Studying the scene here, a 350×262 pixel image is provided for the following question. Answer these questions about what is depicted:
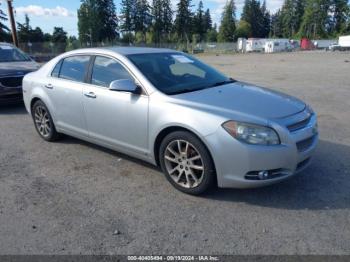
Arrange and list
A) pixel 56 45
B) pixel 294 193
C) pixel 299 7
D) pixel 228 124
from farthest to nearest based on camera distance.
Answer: pixel 299 7 → pixel 56 45 → pixel 294 193 → pixel 228 124

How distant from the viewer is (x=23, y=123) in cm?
776

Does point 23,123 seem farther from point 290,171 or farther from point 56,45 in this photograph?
point 56,45

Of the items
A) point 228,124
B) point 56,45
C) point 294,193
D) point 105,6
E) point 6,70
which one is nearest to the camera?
point 228,124

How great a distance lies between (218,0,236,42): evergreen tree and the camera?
373 feet

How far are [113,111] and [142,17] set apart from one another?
334 feet

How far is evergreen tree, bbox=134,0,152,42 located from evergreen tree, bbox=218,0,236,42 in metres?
25.3

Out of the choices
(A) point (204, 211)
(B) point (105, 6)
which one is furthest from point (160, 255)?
(B) point (105, 6)

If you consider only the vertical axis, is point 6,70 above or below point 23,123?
above

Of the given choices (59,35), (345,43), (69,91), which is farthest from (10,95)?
(59,35)

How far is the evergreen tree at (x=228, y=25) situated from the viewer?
11362 cm

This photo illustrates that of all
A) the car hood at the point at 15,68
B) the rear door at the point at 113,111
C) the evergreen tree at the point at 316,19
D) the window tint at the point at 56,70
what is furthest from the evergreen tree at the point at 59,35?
the rear door at the point at 113,111

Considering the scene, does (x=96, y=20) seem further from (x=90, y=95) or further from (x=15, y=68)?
(x=90, y=95)

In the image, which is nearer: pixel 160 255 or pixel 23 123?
pixel 160 255

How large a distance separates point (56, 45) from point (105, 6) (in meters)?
45.2
